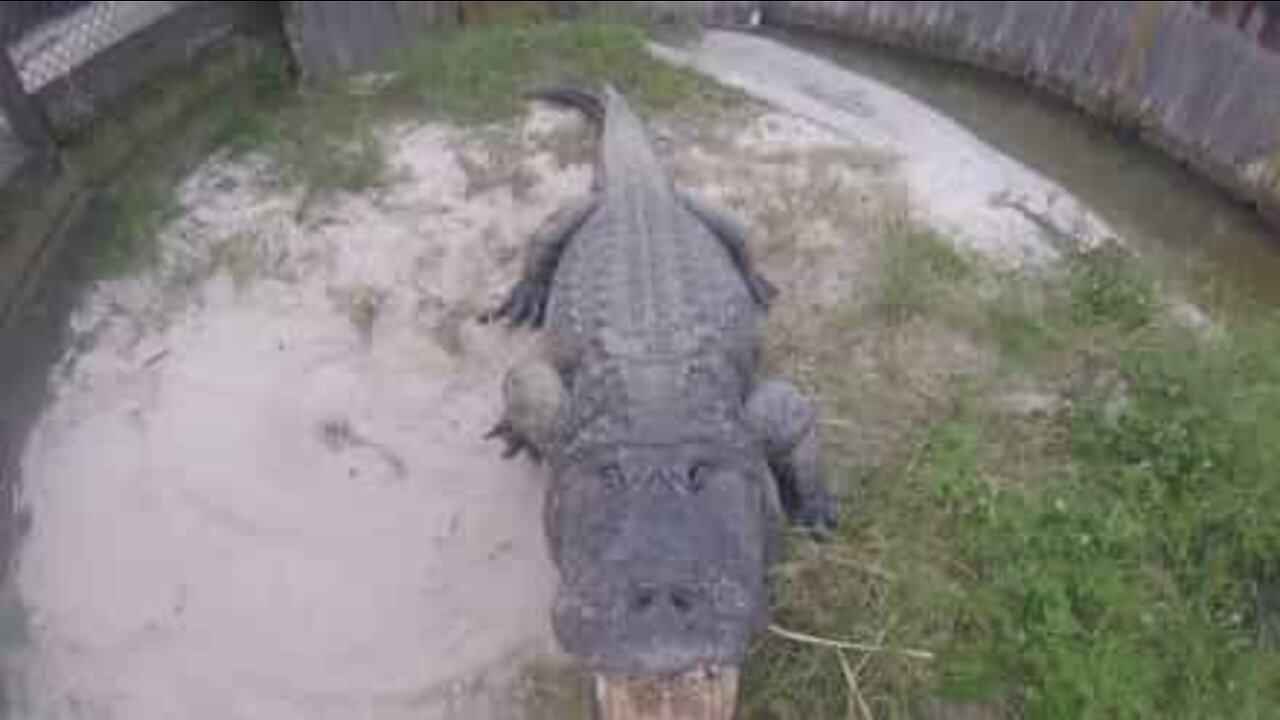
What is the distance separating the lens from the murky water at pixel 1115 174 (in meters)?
5.46

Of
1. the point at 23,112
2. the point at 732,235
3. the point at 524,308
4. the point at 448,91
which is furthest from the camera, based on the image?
the point at 448,91

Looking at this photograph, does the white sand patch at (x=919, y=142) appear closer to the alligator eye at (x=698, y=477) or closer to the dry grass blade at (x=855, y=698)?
the dry grass blade at (x=855, y=698)

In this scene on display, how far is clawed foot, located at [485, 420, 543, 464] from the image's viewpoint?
4176mm

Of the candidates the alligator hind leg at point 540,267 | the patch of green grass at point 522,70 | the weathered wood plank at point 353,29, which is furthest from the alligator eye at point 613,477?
the weathered wood plank at point 353,29

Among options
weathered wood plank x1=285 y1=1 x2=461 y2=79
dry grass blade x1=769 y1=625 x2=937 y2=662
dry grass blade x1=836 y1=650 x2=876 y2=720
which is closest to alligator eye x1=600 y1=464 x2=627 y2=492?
dry grass blade x1=769 y1=625 x2=937 y2=662

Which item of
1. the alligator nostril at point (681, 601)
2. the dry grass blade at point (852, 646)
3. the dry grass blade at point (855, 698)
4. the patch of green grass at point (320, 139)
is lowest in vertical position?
the dry grass blade at point (855, 698)

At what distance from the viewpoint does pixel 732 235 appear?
185 inches

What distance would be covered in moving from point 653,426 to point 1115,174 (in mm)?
3870

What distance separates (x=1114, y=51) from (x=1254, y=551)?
122 inches

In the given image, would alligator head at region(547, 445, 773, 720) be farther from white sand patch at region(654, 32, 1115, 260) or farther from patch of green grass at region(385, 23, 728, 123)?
patch of green grass at region(385, 23, 728, 123)

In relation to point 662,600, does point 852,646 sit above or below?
below

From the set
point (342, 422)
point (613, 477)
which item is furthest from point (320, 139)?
point (613, 477)

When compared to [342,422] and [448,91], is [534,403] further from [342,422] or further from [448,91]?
[448,91]

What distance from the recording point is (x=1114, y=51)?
5930mm
